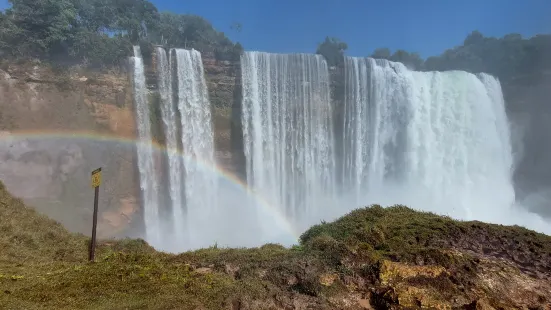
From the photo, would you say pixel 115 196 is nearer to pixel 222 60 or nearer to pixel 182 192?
pixel 182 192

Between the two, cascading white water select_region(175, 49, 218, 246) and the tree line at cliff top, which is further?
cascading white water select_region(175, 49, 218, 246)

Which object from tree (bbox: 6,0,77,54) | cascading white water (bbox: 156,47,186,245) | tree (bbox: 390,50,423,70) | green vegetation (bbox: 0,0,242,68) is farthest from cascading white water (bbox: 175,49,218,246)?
tree (bbox: 390,50,423,70)

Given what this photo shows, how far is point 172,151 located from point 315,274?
22.0 metres

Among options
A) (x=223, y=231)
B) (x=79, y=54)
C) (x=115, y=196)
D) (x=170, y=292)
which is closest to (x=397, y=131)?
(x=223, y=231)

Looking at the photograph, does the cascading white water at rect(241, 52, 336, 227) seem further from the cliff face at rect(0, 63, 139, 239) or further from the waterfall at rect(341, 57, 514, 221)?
the cliff face at rect(0, 63, 139, 239)

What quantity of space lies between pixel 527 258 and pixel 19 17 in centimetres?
3083

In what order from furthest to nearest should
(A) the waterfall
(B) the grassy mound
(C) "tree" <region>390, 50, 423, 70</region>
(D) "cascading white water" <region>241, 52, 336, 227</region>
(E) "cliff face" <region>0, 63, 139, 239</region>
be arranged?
1. (C) "tree" <region>390, 50, 423, 70</region>
2. (A) the waterfall
3. (D) "cascading white water" <region>241, 52, 336, 227</region>
4. (E) "cliff face" <region>0, 63, 139, 239</region>
5. (B) the grassy mound

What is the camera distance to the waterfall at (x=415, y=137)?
30.8 metres

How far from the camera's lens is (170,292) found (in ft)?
18.1

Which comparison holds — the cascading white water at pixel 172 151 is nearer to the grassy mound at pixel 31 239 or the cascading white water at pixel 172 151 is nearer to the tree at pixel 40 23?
the tree at pixel 40 23

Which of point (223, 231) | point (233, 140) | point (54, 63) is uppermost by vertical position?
point (54, 63)

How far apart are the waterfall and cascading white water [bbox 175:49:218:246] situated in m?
11.5

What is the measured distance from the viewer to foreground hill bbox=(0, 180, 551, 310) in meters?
5.45

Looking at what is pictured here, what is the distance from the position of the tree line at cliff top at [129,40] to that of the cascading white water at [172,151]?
235cm
